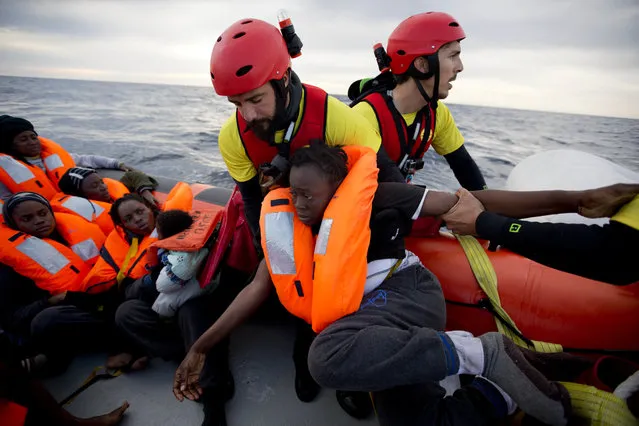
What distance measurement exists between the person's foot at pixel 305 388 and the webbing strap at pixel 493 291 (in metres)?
0.99

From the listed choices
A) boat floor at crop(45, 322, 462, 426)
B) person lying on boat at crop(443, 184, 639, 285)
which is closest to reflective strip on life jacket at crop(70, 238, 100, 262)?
boat floor at crop(45, 322, 462, 426)

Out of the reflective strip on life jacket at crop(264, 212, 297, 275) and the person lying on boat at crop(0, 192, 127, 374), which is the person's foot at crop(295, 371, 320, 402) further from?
the person lying on boat at crop(0, 192, 127, 374)

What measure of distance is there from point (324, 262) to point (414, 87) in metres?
1.40

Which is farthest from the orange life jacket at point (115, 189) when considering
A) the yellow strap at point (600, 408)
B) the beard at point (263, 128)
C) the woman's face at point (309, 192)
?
the yellow strap at point (600, 408)

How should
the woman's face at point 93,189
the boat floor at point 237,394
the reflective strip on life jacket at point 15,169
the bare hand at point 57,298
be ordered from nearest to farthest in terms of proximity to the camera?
the boat floor at point 237,394 < the bare hand at point 57,298 < the reflective strip on life jacket at point 15,169 < the woman's face at point 93,189

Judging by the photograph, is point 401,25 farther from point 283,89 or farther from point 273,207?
point 273,207

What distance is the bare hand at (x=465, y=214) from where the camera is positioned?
1.61m

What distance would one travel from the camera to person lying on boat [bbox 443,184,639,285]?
1330 millimetres

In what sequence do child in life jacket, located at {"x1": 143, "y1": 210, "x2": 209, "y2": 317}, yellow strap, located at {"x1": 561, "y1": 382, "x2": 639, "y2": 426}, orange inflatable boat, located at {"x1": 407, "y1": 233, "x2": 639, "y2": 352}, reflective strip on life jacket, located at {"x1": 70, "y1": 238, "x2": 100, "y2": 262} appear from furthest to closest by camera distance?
reflective strip on life jacket, located at {"x1": 70, "y1": 238, "x2": 100, "y2": 262} < child in life jacket, located at {"x1": 143, "y1": 210, "x2": 209, "y2": 317} < orange inflatable boat, located at {"x1": 407, "y1": 233, "x2": 639, "y2": 352} < yellow strap, located at {"x1": 561, "y1": 382, "x2": 639, "y2": 426}

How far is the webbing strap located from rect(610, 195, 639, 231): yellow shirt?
551 millimetres

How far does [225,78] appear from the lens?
5.09 ft

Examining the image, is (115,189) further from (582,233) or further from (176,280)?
(582,233)

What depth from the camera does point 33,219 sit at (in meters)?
2.54

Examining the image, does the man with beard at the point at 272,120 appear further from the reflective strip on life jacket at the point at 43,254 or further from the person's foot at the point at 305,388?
the reflective strip on life jacket at the point at 43,254
